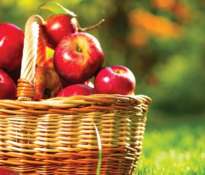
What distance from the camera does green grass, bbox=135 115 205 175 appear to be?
12.7 ft

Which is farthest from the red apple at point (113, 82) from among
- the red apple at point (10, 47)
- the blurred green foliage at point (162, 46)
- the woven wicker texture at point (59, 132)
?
the blurred green foliage at point (162, 46)

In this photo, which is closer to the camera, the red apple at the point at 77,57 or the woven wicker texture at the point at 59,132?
the woven wicker texture at the point at 59,132

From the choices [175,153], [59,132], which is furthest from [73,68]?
[175,153]

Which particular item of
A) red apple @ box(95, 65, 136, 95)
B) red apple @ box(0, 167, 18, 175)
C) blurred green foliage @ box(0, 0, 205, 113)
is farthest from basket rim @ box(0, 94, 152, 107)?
blurred green foliage @ box(0, 0, 205, 113)

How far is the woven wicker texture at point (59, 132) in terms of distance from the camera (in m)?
2.84

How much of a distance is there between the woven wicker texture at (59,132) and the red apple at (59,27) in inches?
19.7

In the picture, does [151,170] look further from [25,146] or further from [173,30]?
[173,30]

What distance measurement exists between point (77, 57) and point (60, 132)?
39 centimetres

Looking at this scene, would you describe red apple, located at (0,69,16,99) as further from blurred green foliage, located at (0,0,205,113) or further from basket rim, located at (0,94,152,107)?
blurred green foliage, located at (0,0,205,113)

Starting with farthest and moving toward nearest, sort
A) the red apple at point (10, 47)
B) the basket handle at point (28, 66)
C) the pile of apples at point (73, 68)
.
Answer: the red apple at point (10, 47)
the pile of apples at point (73, 68)
the basket handle at point (28, 66)

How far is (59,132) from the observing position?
2857 mm

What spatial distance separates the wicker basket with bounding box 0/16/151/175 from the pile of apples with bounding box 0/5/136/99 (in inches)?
4.4

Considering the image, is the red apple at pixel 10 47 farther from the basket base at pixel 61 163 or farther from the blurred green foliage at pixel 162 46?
the blurred green foliage at pixel 162 46

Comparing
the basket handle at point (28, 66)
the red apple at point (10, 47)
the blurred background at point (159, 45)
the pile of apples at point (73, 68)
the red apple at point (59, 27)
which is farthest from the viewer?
the blurred background at point (159, 45)
